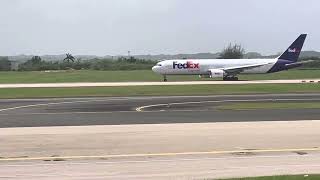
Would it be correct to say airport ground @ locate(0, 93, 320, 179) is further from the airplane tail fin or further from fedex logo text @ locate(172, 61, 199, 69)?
the airplane tail fin

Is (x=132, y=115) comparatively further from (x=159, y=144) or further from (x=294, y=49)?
(x=294, y=49)

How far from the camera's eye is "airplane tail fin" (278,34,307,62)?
231ft

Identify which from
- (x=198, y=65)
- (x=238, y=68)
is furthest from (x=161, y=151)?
(x=238, y=68)

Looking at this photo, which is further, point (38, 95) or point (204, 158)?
point (38, 95)

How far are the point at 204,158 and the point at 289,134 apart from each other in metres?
5.58

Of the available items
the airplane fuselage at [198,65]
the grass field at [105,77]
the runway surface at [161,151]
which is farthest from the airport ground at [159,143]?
the grass field at [105,77]

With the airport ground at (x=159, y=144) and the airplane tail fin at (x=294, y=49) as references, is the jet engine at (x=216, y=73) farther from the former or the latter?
the airport ground at (x=159, y=144)

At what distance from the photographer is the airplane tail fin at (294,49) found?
2776 inches

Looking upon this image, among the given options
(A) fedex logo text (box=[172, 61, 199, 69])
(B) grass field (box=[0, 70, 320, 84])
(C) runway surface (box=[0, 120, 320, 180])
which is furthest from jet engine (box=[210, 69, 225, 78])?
(C) runway surface (box=[0, 120, 320, 180])

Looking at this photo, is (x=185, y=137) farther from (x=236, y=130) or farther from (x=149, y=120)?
(x=149, y=120)

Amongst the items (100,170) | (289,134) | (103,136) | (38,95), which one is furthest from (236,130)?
(38,95)

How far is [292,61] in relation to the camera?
70.9 meters

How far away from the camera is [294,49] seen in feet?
232

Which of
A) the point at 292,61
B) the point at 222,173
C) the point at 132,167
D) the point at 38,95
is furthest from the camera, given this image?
the point at 292,61
